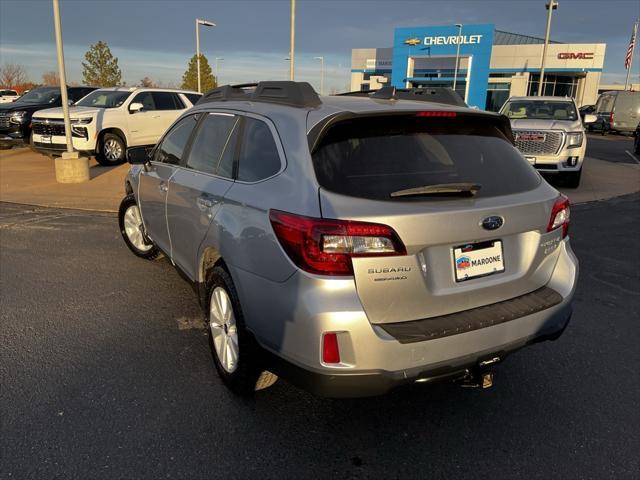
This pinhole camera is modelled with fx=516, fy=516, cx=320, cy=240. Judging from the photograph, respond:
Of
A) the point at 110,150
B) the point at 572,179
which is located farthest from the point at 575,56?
the point at 110,150

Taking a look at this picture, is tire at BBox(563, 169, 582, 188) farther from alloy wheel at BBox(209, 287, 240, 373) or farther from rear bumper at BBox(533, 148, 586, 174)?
alloy wheel at BBox(209, 287, 240, 373)

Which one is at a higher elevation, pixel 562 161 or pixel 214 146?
pixel 214 146

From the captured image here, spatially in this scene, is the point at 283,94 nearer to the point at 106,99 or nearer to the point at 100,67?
the point at 106,99

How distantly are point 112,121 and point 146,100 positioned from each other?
4.50ft

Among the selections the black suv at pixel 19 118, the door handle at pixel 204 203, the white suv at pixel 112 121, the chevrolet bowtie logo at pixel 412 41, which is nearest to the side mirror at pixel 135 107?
the white suv at pixel 112 121

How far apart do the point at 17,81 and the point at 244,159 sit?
7106 centimetres

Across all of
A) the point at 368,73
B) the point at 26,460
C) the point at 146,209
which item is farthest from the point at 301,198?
the point at 368,73

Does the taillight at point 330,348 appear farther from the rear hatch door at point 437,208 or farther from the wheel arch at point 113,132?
the wheel arch at point 113,132

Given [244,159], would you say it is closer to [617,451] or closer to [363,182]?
Answer: [363,182]

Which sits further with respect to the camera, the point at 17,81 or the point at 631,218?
the point at 17,81

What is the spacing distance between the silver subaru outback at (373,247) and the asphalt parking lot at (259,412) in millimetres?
335

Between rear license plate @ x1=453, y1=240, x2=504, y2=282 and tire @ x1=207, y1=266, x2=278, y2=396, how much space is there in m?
1.11

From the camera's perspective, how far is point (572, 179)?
1112 centimetres

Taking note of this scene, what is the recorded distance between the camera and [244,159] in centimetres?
313
